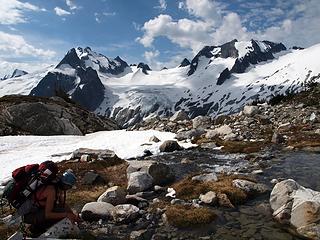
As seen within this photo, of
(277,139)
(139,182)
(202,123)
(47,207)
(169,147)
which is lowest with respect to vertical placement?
(277,139)

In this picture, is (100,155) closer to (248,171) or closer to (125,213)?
(248,171)

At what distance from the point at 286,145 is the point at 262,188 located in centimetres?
1765

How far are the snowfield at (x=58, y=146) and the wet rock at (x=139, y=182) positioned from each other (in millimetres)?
9728

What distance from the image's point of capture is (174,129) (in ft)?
179

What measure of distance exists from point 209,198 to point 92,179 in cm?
819

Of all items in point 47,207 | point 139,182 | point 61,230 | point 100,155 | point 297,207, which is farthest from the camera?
point 100,155

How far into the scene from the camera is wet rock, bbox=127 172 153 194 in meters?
20.5

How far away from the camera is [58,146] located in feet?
127

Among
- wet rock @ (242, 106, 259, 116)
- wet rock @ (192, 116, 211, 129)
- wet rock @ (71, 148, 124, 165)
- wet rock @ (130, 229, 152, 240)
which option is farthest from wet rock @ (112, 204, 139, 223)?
wet rock @ (242, 106, 259, 116)

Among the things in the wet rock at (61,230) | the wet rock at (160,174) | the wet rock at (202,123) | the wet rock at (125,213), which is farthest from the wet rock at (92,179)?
the wet rock at (202,123)

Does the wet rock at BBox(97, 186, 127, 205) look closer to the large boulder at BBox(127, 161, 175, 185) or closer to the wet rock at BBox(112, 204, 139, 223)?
the wet rock at BBox(112, 204, 139, 223)

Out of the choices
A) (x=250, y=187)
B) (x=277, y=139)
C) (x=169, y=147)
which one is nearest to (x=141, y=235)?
(x=250, y=187)

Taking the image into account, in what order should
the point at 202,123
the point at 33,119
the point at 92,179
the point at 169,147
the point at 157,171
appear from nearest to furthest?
1. the point at 157,171
2. the point at 92,179
3. the point at 169,147
4. the point at 33,119
5. the point at 202,123

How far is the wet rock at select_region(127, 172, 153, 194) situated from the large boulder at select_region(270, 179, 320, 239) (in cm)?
681
